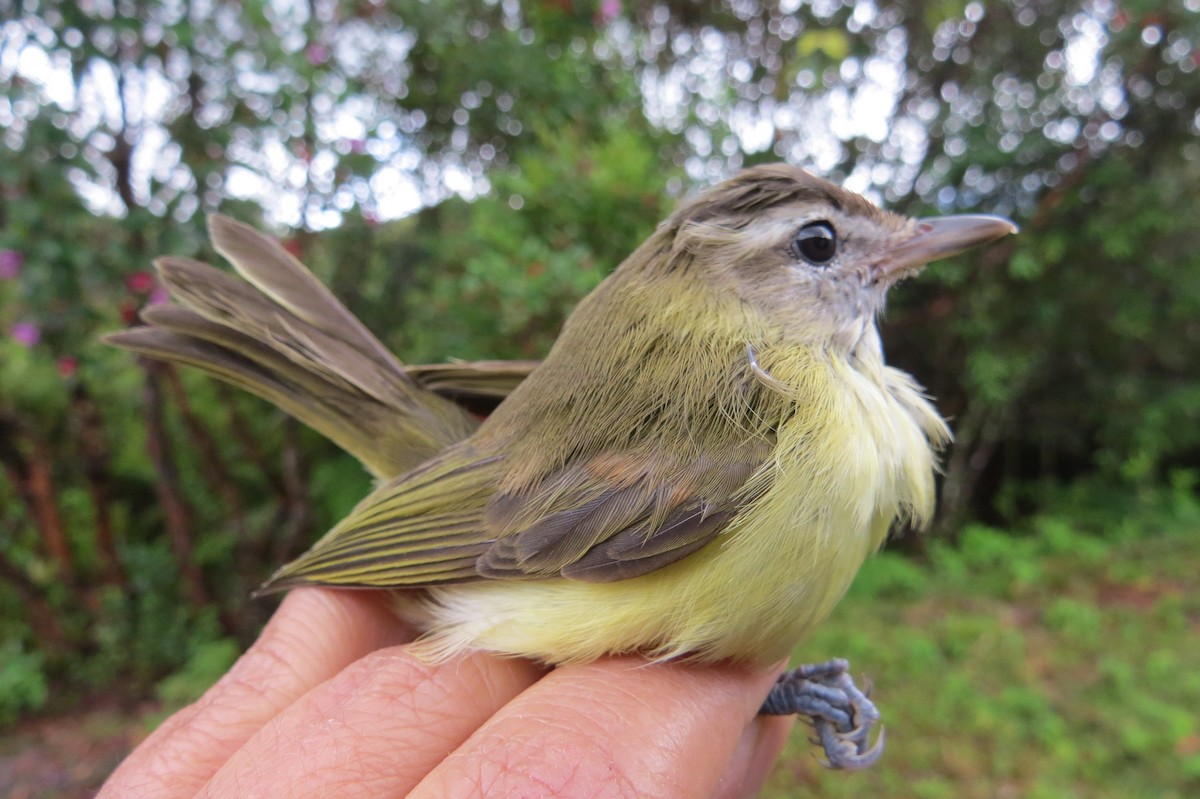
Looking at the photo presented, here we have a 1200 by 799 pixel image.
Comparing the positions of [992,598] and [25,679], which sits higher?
[25,679]

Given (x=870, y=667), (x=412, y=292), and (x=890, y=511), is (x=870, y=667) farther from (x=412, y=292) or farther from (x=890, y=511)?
(x=412, y=292)

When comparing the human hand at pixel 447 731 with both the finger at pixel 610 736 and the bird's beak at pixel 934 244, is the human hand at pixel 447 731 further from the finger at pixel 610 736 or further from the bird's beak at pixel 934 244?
the bird's beak at pixel 934 244

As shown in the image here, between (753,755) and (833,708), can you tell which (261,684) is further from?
(833,708)

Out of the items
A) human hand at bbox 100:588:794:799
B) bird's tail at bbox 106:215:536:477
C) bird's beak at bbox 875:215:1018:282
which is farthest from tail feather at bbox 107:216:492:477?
bird's beak at bbox 875:215:1018:282

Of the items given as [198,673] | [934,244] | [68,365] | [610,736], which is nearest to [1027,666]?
[934,244]

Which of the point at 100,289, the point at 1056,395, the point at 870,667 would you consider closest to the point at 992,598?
the point at 870,667

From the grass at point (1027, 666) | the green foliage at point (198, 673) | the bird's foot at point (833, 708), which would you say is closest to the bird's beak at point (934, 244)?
the bird's foot at point (833, 708)

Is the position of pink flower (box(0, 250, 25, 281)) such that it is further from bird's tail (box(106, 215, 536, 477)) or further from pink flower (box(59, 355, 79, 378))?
bird's tail (box(106, 215, 536, 477))
